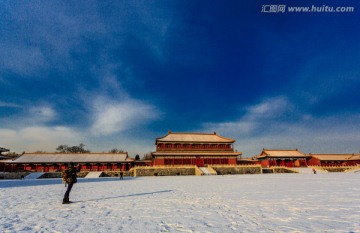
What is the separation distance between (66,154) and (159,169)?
23.0 metres

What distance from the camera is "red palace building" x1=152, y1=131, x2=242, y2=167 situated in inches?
1761

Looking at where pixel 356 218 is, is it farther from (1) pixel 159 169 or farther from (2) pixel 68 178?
(1) pixel 159 169

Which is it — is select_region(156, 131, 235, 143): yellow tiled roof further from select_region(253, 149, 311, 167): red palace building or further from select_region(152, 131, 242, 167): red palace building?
select_region(253, 149, 311, 167): red palace building

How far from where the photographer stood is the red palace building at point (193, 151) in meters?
44.7

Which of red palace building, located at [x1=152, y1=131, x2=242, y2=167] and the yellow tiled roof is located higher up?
the yellow tiled roof

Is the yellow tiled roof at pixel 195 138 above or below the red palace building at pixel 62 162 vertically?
above

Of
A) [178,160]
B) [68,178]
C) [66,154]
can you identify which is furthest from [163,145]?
[68,178]

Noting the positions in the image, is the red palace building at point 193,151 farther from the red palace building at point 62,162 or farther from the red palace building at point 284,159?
the red palace building at point 284,159

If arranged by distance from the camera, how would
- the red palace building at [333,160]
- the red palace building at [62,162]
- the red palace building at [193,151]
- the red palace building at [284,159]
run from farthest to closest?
the red palace building at [333,160] → the red palace building at [284,159] → the red palace building at [193,151] → the red palace building at [62,162]

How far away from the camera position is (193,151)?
154ft

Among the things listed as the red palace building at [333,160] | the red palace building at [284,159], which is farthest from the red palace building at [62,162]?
the red palace building at [333,160]

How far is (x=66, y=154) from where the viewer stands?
154 ft

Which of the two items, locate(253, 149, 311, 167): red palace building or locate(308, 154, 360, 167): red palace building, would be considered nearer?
locate(253, 149, 311, 167): red palace building

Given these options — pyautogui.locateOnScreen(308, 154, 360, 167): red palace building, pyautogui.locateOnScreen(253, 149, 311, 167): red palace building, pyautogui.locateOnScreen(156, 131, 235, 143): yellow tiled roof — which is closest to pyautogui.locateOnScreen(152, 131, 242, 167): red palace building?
pyautogui.locateOnScreen(156, 131, 235, 143): yellow tiled roof
